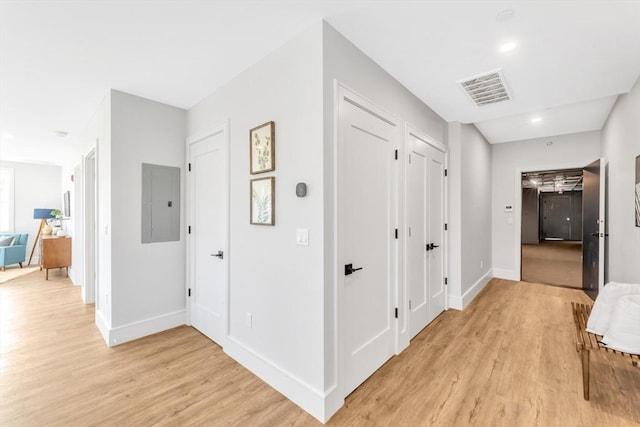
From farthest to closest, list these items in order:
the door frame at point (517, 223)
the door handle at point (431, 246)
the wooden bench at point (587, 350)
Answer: the door frame at point (517, 223) → the door handle at point (431, 246) → the wooden bench at point (587, 350)

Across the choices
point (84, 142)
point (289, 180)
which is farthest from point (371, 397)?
point (84, 142)

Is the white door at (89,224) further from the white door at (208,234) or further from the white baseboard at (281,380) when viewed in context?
the white baseboard at (281,380)

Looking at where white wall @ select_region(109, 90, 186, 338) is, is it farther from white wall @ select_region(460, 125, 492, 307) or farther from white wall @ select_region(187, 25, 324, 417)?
white wall @ select_region(460, 125, 492, 307)

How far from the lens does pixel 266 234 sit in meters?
2.19

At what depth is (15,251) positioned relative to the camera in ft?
19.7

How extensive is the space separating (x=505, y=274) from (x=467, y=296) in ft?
6.30

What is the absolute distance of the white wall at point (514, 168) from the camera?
477 centimetres

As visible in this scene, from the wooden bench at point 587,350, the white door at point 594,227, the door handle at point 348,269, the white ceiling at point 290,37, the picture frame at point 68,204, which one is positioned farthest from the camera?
the picture frame at point 68,204

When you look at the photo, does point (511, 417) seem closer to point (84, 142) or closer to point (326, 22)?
point (326, 22)

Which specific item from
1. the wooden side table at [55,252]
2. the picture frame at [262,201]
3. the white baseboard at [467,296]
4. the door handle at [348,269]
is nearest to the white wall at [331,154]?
the door handle at [348,269]

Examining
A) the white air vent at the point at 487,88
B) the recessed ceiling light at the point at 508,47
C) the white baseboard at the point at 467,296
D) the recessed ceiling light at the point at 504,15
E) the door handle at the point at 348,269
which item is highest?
the recessed ceiling light at the point at 504,15

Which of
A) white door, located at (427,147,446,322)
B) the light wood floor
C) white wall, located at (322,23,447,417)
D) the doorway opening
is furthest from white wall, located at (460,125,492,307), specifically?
the doorway opening

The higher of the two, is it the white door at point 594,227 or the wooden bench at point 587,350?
the white door at point 594,227

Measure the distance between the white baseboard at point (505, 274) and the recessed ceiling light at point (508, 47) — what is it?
4.39m
